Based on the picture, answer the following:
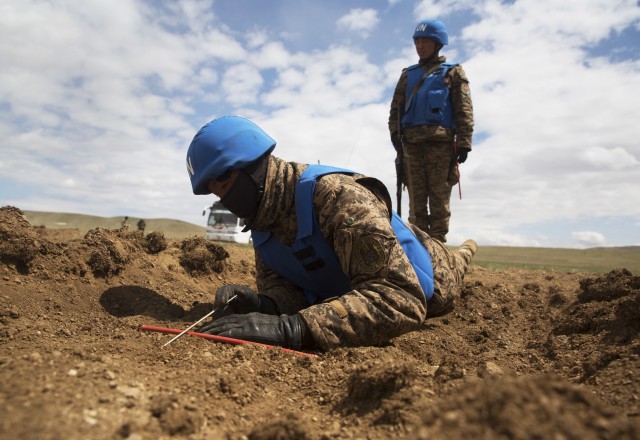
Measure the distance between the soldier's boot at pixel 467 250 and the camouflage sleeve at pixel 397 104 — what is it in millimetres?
1889

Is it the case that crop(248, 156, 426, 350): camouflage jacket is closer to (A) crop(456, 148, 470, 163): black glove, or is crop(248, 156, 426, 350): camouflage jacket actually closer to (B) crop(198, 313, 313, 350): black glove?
(B) crop(198, 313, 313, 350): black glove

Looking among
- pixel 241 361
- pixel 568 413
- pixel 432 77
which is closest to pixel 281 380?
pixel 241 361

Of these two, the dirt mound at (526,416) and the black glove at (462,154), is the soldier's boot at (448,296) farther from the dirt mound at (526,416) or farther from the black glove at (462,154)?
the dirt mound at (526,416)

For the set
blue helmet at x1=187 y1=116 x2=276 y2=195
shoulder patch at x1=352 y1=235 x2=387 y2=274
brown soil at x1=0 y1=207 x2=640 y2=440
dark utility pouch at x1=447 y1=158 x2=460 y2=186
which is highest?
dark utility pouch at x1=447 y1=158 x2=460 y2=186

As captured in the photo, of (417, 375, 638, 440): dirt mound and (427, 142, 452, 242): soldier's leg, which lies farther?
(427, 142, 452, 242): soldier's leg

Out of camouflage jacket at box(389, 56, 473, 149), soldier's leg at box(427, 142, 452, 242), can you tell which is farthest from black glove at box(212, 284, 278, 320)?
camouflage jacket at box(389, 56, 473, 149)

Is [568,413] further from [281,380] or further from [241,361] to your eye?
[241,361]

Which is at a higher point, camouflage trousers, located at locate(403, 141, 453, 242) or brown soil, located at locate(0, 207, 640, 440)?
camouflage trousers, located at locate(403, 141, 453, 242)

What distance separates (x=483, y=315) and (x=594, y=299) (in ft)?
2.83

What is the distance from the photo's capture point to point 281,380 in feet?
6.76

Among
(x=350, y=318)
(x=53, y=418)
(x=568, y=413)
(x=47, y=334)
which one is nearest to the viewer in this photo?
(x=568, y=413)

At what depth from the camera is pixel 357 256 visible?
2.60 meters

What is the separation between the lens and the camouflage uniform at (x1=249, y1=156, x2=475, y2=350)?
2453 mm

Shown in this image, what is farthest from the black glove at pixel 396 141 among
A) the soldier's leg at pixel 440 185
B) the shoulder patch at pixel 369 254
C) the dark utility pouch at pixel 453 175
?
the shoulder patch at pixel 369 254
